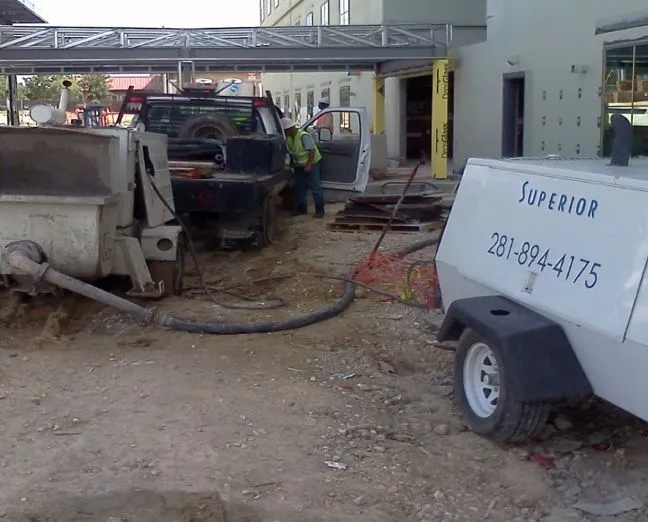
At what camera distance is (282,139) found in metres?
12.4

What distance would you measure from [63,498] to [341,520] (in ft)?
4.33

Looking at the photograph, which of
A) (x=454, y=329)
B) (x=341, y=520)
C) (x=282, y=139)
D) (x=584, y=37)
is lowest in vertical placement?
(x=341, y=520)

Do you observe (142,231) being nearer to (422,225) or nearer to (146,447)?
(146,447)

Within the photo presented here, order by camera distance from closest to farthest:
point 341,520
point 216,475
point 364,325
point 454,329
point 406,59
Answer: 1. point 341,520
2. point 216,475
3. point 454,329
4. point 364,325
5. point 406,59

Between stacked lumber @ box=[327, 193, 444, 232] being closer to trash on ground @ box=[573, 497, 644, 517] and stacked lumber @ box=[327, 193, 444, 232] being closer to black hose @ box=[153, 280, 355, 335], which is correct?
black hose @ box=[153, 280, 355, 335]

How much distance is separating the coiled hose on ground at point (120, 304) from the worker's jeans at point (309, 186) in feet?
22.2

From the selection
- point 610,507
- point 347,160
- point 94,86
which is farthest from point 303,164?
point 94,86

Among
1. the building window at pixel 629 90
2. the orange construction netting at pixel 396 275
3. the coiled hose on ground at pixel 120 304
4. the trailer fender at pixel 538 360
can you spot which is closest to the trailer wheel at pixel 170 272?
the coiled hose on ground at pixel 120 304

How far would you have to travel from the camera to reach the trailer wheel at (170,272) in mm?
8383

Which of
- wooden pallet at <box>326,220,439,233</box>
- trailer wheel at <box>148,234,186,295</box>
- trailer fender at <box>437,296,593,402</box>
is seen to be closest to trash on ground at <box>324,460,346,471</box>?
trailer fender at <box>437,296,593,402</box>

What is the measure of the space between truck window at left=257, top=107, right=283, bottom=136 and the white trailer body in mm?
7090

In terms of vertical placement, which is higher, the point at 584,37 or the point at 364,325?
the point at 584,37

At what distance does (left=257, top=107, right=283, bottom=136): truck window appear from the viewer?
1268 cm

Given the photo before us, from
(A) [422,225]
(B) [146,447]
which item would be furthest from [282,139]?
(B) [146,447]
